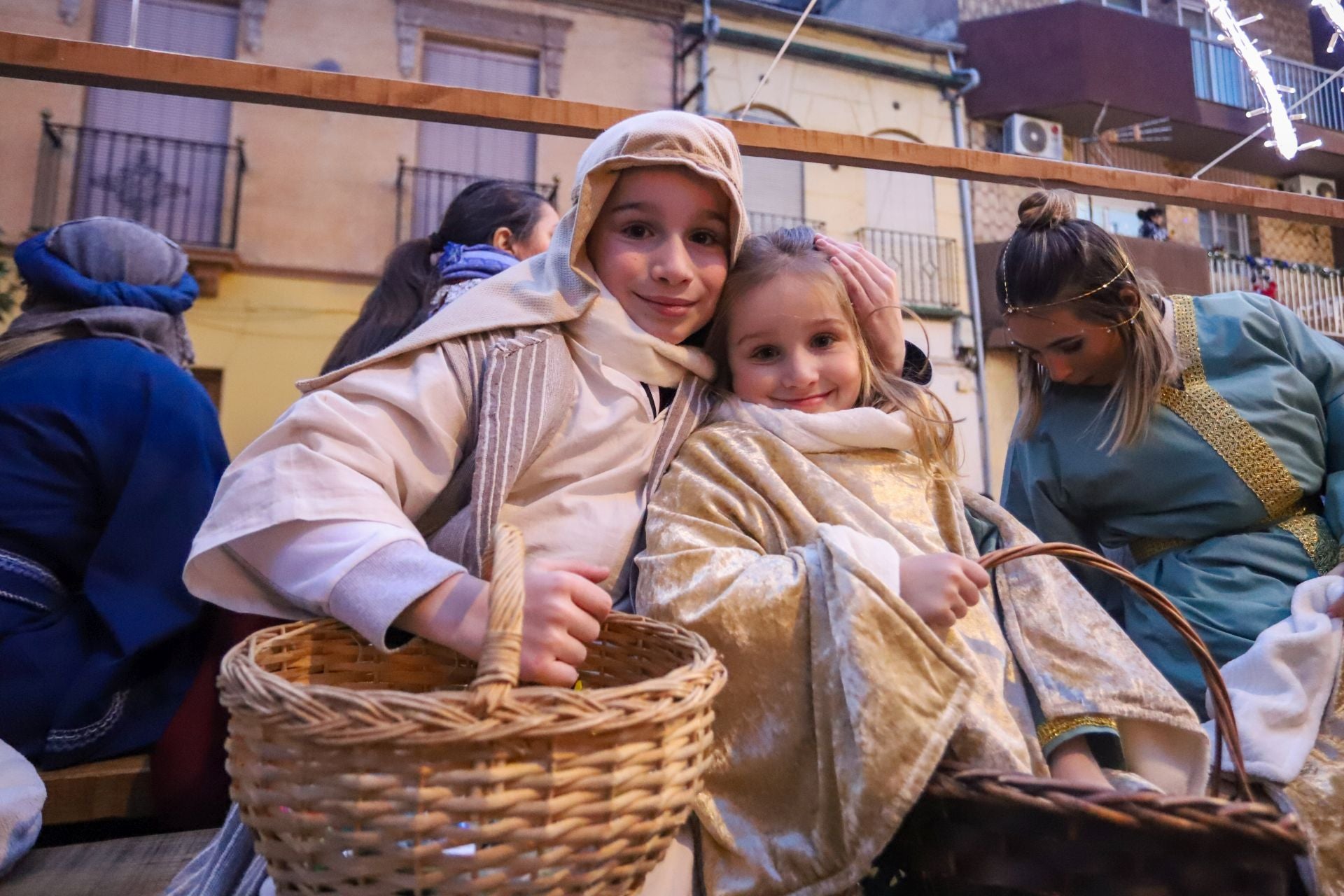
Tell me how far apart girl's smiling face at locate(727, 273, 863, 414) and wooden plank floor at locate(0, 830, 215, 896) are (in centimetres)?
125

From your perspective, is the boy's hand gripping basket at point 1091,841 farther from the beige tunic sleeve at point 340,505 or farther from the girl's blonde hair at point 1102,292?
the girl's blonde hair at point 1102,292

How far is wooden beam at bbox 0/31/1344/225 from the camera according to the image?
5.07ft

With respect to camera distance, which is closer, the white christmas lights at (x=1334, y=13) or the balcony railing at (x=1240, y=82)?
the white christmas lights at (x=1334, y=13)

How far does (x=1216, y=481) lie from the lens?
1.81 meters

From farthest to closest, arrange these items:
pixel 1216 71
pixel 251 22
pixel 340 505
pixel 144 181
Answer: pixel 1216 71 < pixel 251 22 < pixel 144 181 < pixel 340 505

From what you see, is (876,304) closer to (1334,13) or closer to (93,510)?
(93,510)

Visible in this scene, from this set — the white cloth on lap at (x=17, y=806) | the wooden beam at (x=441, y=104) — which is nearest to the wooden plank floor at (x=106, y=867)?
the white cloth on lap at (x=17, y=806)

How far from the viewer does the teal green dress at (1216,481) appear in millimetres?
1728

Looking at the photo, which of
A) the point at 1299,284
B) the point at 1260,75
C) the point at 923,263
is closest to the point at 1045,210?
the point at 1260,75

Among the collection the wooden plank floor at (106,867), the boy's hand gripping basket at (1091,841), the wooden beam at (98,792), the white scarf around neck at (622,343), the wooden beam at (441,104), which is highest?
the wooden beam at (441,104)

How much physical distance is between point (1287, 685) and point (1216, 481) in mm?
498

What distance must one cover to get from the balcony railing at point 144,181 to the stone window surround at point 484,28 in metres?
1.86

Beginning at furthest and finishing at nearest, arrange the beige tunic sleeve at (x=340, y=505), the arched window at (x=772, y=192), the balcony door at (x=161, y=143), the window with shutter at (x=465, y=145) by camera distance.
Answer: the arched window at (x=772, y=192), the window with shutter at (x=465, y=145), the balcony door at (x=161, y=143), the beige tunic sleeve at (x=340, y=505)

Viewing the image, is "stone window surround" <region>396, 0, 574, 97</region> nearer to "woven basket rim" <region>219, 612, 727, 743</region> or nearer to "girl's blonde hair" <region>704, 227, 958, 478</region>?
"girl's blonde hair" <region>704, 227, 958, 478</region>
